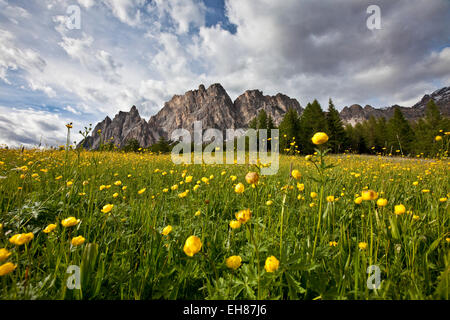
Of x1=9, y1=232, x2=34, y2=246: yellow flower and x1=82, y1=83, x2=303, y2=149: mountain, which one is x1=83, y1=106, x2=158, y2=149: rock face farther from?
x1=9, y1=232, x2=34, y2=246: yellow flower

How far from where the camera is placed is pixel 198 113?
98875 mm

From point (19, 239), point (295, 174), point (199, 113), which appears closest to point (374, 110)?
point (199, 113)

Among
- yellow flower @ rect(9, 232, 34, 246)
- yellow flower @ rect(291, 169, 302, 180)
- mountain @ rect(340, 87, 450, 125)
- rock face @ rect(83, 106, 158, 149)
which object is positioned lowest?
yellow flower @ rect(9, 232, 34, 246)

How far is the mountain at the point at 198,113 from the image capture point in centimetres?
9450

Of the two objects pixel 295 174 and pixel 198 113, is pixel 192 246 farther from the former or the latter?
pixel 198 113

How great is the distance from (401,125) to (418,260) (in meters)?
40.0

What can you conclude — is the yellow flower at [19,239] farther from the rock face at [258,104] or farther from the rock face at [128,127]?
the rock face at [258,104]

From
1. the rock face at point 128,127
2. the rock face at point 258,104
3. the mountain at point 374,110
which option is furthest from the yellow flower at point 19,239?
the mountain at point 374,110

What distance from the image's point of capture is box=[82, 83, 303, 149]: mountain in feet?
310

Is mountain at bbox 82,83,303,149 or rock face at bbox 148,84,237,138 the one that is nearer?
mountain at bbox 82,83,303,149

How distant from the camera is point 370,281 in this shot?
81 centimetres

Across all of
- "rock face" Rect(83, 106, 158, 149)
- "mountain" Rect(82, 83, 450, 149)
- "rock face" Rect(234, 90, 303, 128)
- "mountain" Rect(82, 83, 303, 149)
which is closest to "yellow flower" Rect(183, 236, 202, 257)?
"mountain" Rect(82, 83, 450, 149)
